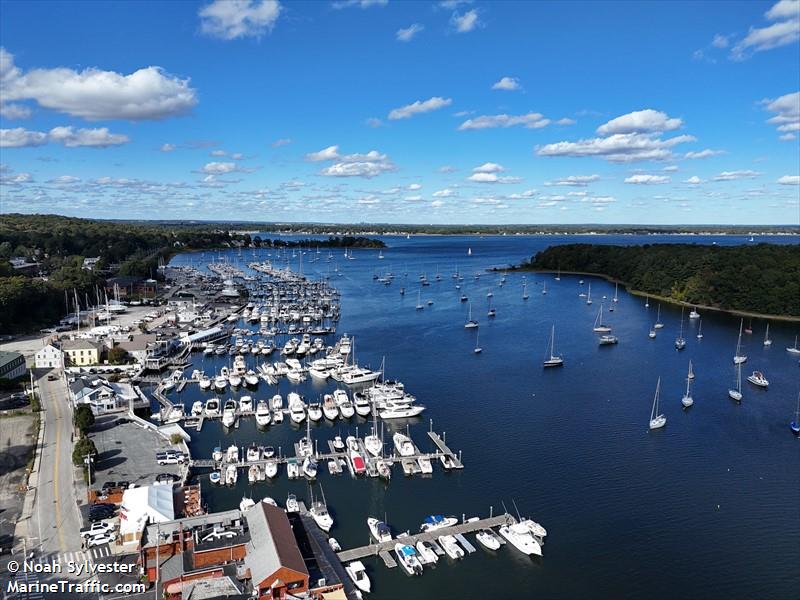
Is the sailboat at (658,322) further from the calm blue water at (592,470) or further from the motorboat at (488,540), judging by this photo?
the motorboat at (488,540)

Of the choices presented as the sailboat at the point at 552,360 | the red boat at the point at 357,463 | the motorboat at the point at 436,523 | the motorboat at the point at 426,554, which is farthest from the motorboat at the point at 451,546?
the sailboat at the point at 552,360

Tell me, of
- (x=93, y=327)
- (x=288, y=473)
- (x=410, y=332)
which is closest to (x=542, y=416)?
(x=288, y=473)

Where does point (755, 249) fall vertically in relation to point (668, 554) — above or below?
above

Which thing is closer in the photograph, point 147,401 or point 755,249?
point 147,401

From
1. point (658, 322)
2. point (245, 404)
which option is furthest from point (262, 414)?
point (658, 322)

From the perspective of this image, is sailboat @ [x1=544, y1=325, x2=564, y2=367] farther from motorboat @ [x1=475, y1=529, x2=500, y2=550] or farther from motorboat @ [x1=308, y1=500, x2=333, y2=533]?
motorboat @ [x1=308, y1=500, x2=333, y2=533]

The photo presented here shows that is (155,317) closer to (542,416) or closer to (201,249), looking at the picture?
(542,416)

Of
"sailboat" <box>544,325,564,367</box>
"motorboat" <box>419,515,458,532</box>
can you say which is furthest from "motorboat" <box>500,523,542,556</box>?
"sailboat" <box>544,325,564,367</box>
